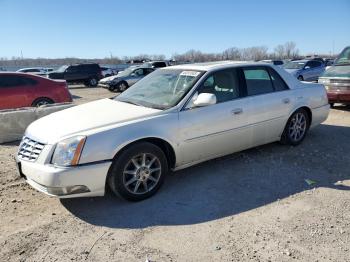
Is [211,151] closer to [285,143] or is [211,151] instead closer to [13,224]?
[285,143]

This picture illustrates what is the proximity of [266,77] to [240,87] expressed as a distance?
2.51 feet

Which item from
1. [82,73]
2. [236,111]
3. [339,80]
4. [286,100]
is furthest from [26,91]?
[82,73]

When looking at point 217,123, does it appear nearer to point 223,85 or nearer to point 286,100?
point 223,85

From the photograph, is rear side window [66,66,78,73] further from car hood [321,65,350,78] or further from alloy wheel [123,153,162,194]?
alloy wheel [123,153,162,194]

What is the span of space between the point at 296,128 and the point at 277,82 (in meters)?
0.96

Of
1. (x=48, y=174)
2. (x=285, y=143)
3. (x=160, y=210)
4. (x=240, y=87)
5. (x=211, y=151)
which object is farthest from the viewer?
(x=285, y=143)

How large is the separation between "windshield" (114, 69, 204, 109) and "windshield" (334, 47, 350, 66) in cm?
743

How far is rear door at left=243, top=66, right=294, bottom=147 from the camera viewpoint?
527cm

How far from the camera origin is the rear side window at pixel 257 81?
17.5 ft

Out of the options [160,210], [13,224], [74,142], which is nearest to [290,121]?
[160,210]

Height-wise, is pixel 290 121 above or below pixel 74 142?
below

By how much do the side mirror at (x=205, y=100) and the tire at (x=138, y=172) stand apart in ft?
2.68

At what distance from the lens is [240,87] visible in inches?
204

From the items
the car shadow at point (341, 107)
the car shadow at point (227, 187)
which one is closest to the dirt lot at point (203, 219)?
the car shadow at point (227, 187)
